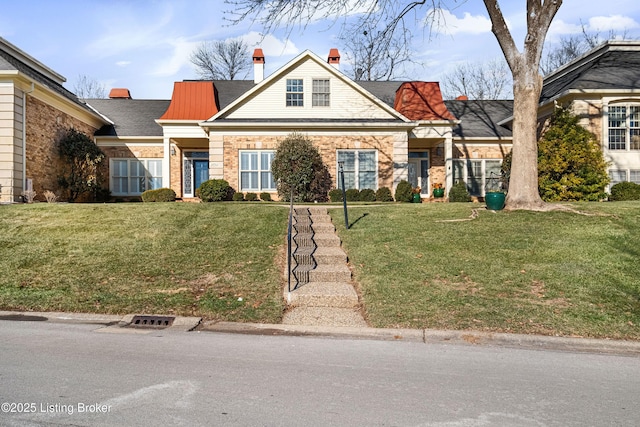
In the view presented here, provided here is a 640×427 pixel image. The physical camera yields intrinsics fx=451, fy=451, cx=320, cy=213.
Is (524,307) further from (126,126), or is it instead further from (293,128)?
(126,126)

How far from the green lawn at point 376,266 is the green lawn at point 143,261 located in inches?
1.2

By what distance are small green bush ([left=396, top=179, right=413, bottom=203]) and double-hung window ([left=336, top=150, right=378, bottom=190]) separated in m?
1.21

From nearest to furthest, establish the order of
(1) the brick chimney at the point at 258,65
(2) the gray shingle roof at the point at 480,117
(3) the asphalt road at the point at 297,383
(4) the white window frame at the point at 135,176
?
(3) the asphalt road at the point at 297,383, (4) the white window frame at the point at 135,176, (2) the gray shingle roof at the point at 480,117, (1) the brick chimney at the point at 258,65

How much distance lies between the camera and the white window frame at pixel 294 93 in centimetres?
2119

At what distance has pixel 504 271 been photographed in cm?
797

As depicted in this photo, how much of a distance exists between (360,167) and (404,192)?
242 cm

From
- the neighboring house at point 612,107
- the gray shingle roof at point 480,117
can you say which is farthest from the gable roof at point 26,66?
the neighboring house at point 612,107

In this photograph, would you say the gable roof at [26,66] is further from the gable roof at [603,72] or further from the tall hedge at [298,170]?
the gable roof at [603,72]

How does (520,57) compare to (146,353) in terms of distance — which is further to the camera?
(520,57)

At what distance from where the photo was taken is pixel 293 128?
814 inches

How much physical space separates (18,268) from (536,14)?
13.5m

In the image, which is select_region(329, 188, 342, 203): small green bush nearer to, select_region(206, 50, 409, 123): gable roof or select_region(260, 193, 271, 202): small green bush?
select_region(260, 193, 271, 202): small green bush

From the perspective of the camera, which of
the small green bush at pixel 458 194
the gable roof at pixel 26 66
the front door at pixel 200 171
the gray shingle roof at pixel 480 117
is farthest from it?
the gray shingle roof at pixel 480 117

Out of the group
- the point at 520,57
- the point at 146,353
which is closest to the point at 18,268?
the point at 146,353
